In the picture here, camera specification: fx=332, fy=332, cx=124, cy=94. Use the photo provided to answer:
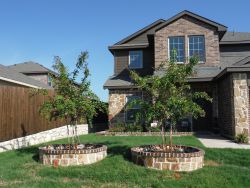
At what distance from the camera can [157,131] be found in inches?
683

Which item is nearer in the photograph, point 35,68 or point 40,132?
point 40,132

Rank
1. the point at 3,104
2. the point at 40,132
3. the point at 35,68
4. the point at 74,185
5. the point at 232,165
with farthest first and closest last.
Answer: the point at 35,68 < the point at 40,132 < the point at 3,104 < the point at 232,165 < the point at 74,185

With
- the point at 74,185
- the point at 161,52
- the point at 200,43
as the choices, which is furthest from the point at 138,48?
Result: the point at 74,185

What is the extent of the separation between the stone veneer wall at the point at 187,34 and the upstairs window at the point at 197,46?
0.23m

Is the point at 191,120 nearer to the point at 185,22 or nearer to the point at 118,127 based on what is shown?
the point at 118,127

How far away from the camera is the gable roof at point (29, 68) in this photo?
33.3 meters

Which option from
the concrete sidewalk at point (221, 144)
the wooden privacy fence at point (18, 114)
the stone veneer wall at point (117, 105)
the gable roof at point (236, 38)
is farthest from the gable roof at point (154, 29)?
the wooden privacy fence at point (18, 114)

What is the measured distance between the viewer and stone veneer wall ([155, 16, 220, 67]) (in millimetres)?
19000

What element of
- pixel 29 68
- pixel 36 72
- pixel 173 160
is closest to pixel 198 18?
pixel 173 160

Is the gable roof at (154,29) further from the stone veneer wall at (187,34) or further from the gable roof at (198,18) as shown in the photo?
the stone veneer wall at (187,34)

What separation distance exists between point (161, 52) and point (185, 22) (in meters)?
2.29

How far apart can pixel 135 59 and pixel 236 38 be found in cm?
692

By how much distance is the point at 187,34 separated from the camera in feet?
63.6

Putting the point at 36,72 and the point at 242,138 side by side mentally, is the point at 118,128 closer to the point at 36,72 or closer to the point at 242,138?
the point at 242,138
